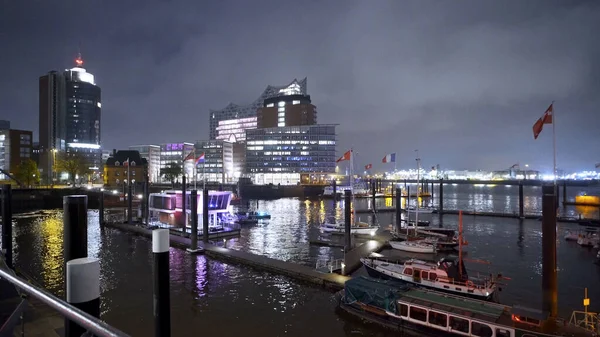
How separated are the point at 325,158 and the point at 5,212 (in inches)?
5767

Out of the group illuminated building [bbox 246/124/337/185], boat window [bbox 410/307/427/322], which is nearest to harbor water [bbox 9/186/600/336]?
boat window [bbox 410/307/427/322]

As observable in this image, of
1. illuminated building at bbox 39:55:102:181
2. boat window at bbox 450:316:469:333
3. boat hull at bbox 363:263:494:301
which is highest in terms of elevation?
illuminated building at bbox 39:55:102:181

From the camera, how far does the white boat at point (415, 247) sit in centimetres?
3575

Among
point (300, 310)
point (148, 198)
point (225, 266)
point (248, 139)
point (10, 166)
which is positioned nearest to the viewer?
point (300, 310)

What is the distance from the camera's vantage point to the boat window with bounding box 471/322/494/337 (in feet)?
51.9

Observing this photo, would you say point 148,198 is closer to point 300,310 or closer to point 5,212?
point 5,212

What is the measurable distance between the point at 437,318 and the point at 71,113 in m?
206

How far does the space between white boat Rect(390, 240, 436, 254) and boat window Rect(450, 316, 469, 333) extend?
65.1 ft

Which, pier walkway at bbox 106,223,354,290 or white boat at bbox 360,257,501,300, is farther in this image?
pier walkway at bbox 106,223,354,290

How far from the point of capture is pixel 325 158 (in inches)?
6535

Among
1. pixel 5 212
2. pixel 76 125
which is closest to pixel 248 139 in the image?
pixel 76 125

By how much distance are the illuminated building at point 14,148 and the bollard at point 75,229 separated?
135600mm

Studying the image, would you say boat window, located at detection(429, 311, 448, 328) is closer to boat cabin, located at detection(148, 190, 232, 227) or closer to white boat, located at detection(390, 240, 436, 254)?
white boat, located at detection(390, 240, 436, 254)

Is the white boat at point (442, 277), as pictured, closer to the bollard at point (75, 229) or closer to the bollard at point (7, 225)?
the bollard at point (75, 229)
